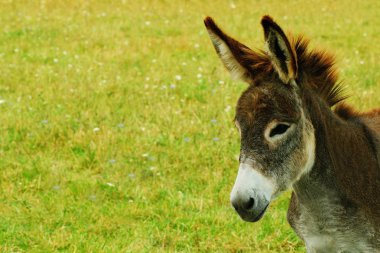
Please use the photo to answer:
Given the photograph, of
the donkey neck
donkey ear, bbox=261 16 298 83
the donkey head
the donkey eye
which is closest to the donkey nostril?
the donkey head

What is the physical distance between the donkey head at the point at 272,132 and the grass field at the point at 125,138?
0.67 metres

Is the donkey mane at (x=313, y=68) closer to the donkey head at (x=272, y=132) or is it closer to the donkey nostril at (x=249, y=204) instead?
the donkey head at (x=272, y=132)

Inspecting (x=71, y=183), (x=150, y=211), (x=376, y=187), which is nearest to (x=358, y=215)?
(x=376, y=187)

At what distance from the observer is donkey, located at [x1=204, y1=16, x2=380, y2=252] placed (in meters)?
4.20

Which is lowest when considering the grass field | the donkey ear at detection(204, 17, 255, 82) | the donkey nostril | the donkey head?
the grass field

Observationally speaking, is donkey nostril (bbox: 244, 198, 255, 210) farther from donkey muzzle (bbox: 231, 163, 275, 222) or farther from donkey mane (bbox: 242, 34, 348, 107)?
donkey mane (bbox: 242, 34, 348, 107)

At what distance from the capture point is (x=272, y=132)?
4.25m

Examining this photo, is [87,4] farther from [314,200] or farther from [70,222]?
[314,200]

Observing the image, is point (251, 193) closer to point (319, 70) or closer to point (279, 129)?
point (279, 129)

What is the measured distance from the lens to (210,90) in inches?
394

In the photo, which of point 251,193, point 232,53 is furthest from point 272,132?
point 232,53

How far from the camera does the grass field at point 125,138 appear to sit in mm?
6348

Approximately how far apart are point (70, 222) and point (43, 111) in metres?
2.70

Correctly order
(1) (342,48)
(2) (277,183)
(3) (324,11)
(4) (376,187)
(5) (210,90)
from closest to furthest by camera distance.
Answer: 1. (2) (277,183)
2. (4) (376,187)
3. (5) (210,90)
4. (1) (342,48)
5. (3) (324,11)
